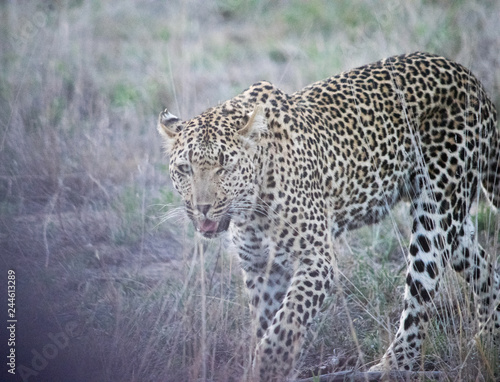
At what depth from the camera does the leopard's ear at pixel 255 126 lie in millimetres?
5316

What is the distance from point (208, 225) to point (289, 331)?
2.96 ft

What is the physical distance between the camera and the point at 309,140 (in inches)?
228

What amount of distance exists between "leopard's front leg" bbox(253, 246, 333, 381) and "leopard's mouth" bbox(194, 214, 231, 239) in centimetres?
63

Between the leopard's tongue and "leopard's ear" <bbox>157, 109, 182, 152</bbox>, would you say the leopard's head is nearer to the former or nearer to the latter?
the leopard's tongue

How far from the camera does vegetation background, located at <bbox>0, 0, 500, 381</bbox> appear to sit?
552 cm

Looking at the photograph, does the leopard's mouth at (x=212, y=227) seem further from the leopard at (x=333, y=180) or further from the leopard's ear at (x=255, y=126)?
the leopard's ear at (x=255, y=126)

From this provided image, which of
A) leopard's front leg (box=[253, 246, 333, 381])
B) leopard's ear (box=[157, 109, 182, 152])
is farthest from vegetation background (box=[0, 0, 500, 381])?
leopard's ear (box=[157, 109, 182, 152])

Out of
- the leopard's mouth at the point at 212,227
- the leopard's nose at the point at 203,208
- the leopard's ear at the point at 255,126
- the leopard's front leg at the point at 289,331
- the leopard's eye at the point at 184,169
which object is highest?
the leopard's ear at the point at 255,126

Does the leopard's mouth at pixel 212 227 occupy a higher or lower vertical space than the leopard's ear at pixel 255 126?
lower

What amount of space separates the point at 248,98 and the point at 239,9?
9.75 metres

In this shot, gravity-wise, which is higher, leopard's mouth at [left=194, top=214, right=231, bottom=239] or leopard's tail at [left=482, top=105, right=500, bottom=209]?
leopard's tail at [left=482, top=105, right=500, bottom=209]

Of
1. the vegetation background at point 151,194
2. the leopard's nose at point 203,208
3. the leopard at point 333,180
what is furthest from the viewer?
the vegetation background at point 151,194

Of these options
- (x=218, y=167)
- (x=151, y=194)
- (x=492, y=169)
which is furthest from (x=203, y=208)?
(x=151, y=194)

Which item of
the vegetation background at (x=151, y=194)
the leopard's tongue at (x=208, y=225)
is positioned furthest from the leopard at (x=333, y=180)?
the vegetation background at (x=151, y=194)
